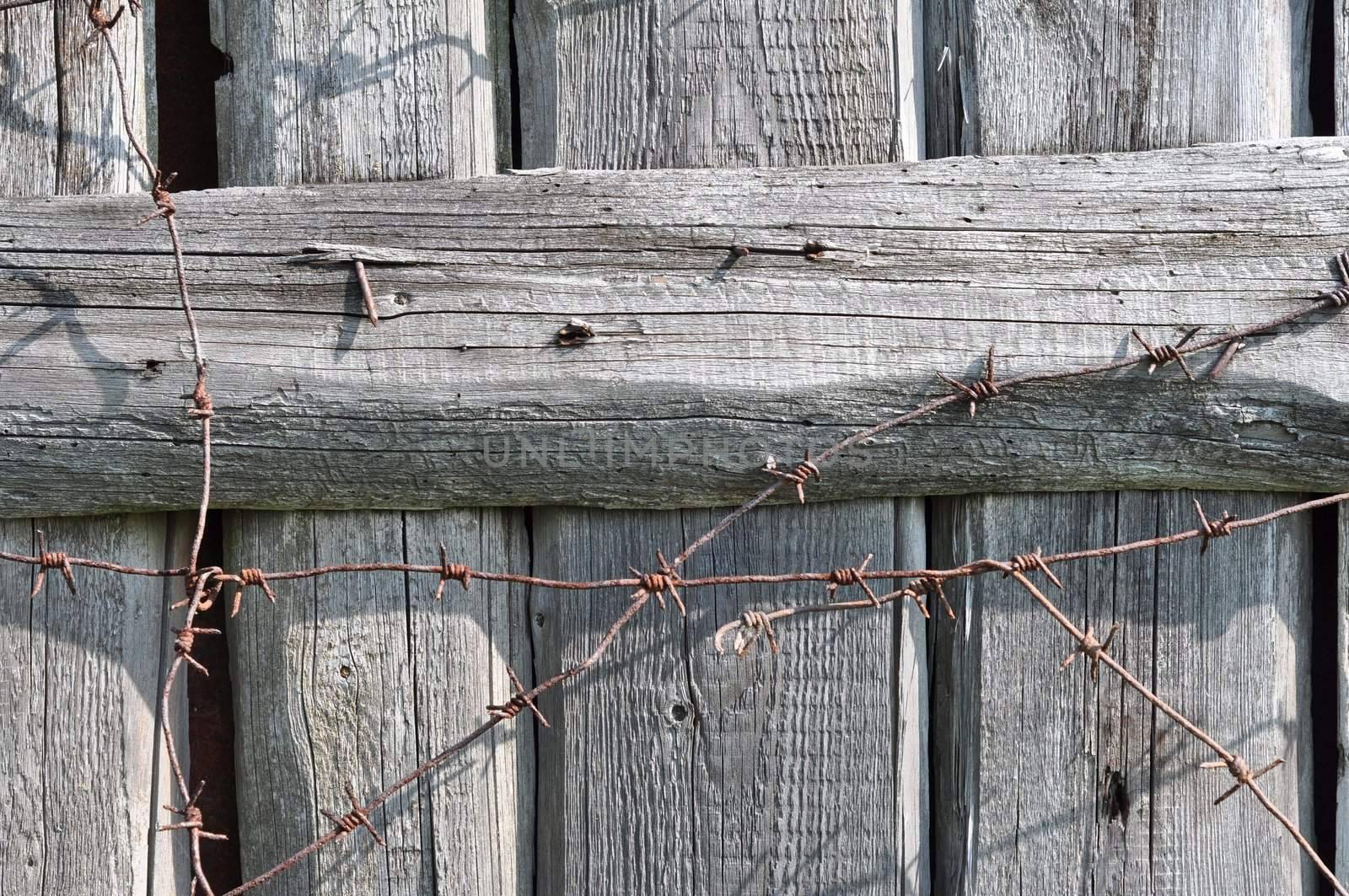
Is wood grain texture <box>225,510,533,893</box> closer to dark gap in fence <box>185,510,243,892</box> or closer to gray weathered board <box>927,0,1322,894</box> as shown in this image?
dark gap in fence <box>185,510,243,892</box>

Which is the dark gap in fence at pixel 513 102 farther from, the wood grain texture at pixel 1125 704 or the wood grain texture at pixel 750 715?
the wood grain texture at pixel 1125 704

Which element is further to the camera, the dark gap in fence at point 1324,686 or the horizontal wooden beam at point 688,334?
the dark gap in fence at point 1324,686

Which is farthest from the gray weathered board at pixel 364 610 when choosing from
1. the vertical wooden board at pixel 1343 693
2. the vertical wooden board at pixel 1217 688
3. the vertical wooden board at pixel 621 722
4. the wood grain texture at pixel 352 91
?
the vertical wooden board at pixel 1343 693

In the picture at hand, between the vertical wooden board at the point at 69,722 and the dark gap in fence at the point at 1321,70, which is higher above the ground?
the dark gap in fence at the point at 1321,70

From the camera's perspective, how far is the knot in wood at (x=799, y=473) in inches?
56.9

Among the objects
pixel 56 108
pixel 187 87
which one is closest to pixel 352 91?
pixel 187 87

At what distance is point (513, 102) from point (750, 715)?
1.07 meters

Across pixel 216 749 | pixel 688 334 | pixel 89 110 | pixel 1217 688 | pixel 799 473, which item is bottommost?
pixel 216 749

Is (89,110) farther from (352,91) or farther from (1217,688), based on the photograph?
(1217,688)

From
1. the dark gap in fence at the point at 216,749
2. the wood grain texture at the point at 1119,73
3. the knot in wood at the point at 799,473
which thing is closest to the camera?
the knot in wood at the point at 799,473

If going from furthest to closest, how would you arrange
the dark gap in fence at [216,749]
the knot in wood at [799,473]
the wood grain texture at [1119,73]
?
the dark gap in fence at [216,749] → the wood grain texture at [1119,73] → the knot in wood at [799,473]

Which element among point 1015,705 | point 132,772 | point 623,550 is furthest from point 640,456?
point 132,772

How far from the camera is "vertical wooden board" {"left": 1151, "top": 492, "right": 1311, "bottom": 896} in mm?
1562

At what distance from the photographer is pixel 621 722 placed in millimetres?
1578
